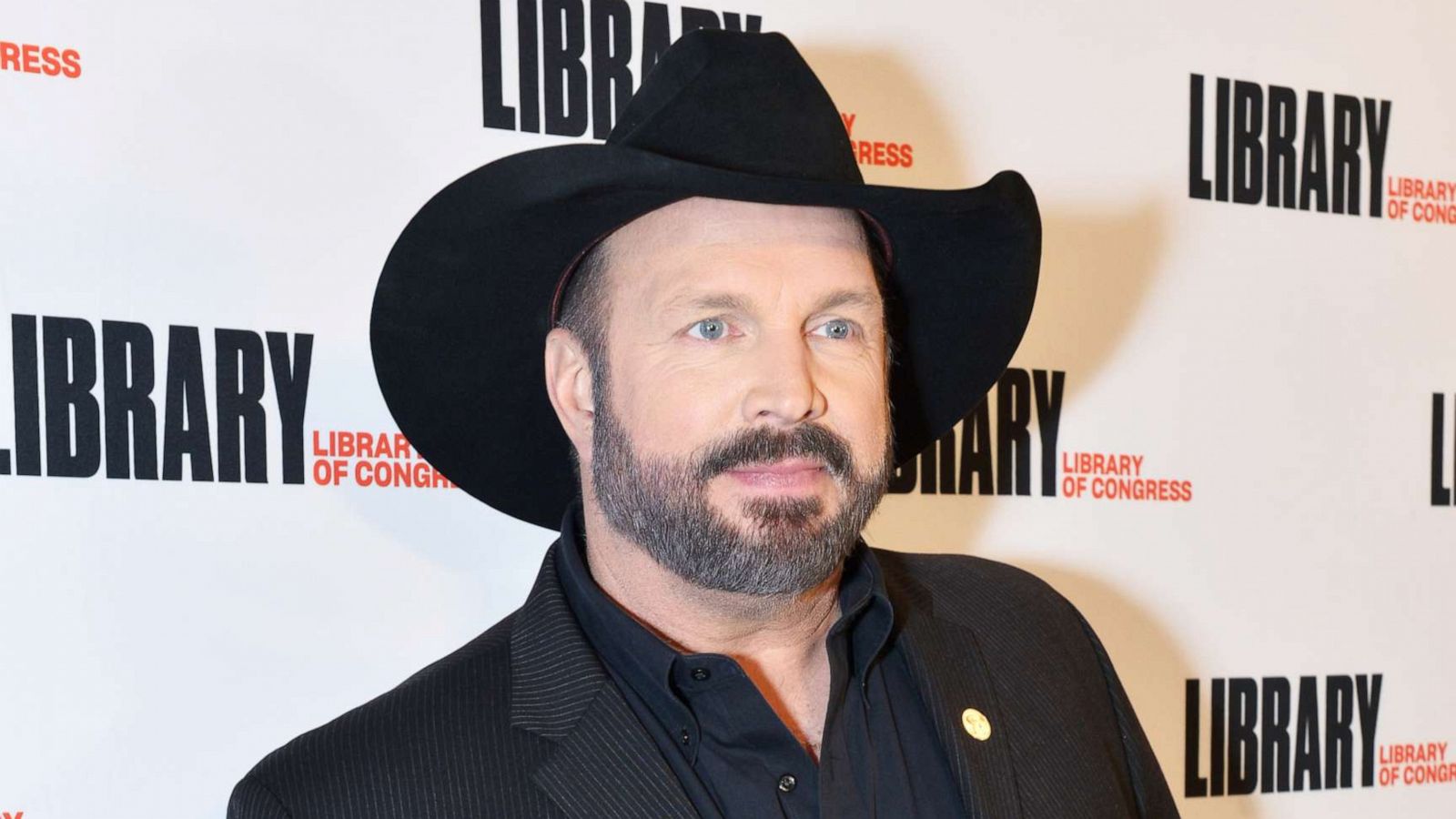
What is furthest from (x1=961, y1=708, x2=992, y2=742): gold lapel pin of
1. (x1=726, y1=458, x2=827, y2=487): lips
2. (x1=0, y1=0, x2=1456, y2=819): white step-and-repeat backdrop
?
(x1=0, y1=0, x2=1456, y2=819): white step-and-repeat backdrop

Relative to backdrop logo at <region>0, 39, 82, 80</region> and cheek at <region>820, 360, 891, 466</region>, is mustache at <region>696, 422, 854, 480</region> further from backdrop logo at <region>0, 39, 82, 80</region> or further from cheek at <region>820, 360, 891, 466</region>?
backdrop logo at <region>0, 39, 82, 80</region>

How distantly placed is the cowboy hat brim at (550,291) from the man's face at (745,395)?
76 millimetres

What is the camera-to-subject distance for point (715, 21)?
2.46 m

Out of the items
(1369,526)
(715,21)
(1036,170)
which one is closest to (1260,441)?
(1369,526)

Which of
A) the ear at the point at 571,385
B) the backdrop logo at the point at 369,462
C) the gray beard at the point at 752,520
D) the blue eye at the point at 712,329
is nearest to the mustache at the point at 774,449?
the gray beard at the point at 752,520

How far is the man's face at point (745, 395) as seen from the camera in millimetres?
1633

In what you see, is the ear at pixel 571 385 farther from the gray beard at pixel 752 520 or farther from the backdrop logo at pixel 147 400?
the backdrop logo at pixel 147 400

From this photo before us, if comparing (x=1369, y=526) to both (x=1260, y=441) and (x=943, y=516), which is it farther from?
(x=943, y=516)

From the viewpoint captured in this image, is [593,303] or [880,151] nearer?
[593,303]

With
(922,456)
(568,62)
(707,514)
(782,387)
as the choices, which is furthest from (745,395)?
(922,456)

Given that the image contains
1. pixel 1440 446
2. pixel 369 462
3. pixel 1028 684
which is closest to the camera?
pixel 1028 684

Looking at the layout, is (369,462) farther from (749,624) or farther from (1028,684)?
(1028,684)

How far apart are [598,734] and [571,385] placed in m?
0.48

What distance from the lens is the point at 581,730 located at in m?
1.60
